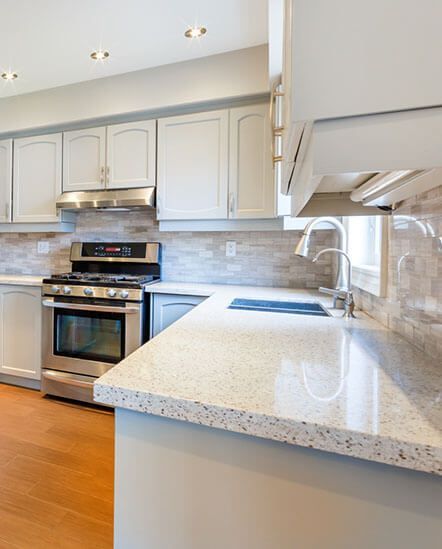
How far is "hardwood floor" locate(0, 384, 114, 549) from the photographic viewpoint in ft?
4.01

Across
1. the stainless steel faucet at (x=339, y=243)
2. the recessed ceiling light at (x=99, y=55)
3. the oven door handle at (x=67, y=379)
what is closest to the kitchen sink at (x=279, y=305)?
the stainless steel faucet at (x=339, y=243)

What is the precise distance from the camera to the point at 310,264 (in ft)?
7.47

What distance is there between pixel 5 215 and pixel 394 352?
3.17m

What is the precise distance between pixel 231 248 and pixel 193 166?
0.71 metres

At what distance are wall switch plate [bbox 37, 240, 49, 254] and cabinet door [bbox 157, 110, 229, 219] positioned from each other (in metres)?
1.43

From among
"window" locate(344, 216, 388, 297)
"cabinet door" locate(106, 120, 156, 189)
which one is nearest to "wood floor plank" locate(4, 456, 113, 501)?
"window" locate(344, 216, 388, 297)

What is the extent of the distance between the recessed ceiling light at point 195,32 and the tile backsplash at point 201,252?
1302mm

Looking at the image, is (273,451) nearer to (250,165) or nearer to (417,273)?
(417,273)

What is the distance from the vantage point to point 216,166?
2.12 meters

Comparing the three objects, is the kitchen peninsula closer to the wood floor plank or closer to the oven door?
the wood floor plank

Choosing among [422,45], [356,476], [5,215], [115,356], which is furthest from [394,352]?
[5,215]

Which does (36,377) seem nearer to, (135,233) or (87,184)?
(135,233)

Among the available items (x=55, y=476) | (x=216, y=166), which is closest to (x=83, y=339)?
(x=55, y=476)

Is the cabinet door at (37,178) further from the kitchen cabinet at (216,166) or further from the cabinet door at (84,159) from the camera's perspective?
the kitchen cabinet at (216,166)
